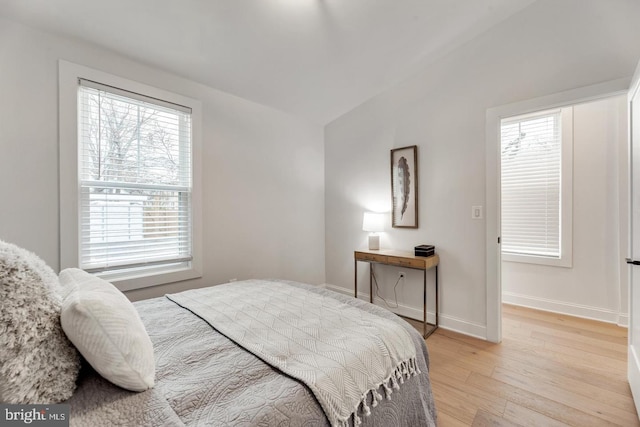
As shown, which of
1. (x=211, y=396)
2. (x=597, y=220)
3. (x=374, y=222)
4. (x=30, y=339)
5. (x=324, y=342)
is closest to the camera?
(x=30, y=339)

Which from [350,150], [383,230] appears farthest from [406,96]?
[383,230]

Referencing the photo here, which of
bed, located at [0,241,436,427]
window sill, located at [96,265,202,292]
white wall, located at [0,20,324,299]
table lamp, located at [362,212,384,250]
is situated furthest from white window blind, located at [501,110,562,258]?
window sill, located at [96,265,202,292]

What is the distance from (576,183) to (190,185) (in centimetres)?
396

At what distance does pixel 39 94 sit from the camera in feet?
5.90

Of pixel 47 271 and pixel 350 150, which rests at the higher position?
pixel 350 150

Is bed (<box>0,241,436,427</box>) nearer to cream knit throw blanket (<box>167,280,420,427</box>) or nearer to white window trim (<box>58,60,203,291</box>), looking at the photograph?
cream knit throw blanket (<box>167,280,420,427</box>)

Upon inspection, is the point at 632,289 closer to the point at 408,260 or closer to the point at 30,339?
the point at 408,260

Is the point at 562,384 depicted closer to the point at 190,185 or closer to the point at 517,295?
the point at 517,295

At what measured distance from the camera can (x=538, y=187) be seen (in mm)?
3236

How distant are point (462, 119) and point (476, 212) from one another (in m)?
0.90

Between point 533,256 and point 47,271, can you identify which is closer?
point 47,271

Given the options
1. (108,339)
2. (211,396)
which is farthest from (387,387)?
(108,339)

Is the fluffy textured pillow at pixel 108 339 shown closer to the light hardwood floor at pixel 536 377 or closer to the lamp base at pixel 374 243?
the light hardwood floor at pixel 536 377

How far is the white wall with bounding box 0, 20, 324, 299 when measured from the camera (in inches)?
67.9
